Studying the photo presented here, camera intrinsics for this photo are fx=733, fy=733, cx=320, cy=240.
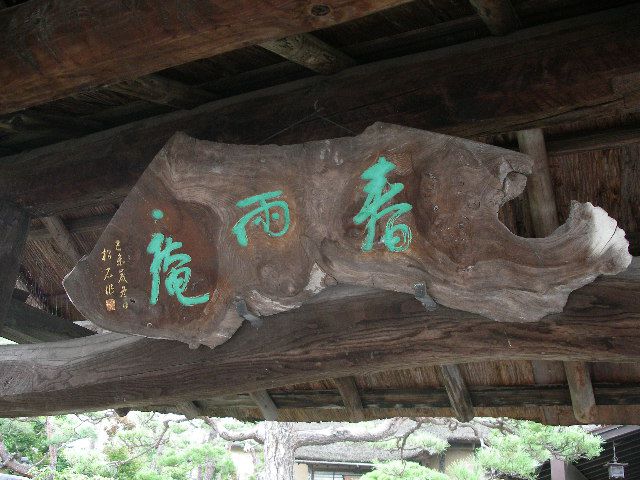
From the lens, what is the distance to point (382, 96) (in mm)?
2283

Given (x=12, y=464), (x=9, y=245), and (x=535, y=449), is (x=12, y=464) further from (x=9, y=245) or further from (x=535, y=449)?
(x=9, y=245)

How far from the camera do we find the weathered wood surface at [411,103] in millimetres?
1995

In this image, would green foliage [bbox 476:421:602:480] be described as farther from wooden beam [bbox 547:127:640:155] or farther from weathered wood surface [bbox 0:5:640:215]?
weathered wood surface [bbox 0:5:640:215]

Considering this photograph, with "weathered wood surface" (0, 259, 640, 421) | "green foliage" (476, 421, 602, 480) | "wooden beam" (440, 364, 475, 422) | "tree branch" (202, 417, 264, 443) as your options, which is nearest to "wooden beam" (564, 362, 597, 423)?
"wooden beam" (440, 364, 475, 422)

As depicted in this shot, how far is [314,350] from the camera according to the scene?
2.25m

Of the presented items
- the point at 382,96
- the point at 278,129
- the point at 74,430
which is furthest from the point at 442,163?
the point at 74,430

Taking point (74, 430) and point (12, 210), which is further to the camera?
point (74, 430)

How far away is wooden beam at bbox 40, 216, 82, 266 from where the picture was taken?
3271mm

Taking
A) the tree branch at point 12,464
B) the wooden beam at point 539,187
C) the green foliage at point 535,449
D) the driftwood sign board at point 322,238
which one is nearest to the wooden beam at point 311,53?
the driftwood sign board at point 322,238

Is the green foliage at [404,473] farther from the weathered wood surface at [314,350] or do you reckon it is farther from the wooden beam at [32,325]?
the weathered wood surface at [314,350]

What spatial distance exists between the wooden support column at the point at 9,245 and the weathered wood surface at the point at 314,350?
0.72 feet

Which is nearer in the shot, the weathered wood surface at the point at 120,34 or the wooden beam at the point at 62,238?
the weathered wood surface at the point at 120,34

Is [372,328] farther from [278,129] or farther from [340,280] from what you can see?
[278,129]

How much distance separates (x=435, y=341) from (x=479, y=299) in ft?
0.80
